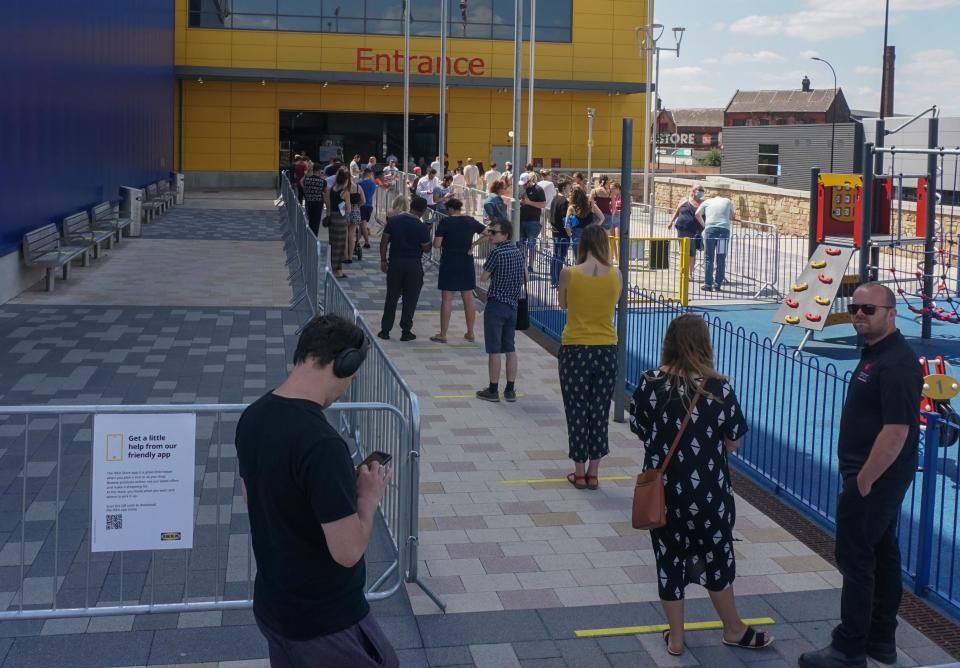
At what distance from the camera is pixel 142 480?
5473 millimetres

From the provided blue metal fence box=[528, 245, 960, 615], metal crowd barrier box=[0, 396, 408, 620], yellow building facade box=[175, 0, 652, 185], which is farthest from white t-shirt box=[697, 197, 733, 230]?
yellow building facade box=[175, 0, 652, 185]

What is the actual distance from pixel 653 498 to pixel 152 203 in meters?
28.1

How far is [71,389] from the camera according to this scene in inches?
428

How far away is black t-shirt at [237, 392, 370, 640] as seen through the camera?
3318mm

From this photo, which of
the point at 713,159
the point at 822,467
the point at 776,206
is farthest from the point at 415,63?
the point at 713,159

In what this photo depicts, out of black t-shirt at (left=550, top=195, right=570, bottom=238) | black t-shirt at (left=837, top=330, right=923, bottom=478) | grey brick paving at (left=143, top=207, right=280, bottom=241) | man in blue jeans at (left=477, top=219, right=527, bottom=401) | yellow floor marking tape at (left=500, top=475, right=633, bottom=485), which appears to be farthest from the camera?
grey brick paving at (left=143, top=207, right=280, bottom=241)

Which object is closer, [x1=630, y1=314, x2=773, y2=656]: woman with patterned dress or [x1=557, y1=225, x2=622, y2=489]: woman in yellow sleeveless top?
[x1=630, y1=314, x2=773, y2=656]: woman with patterned dress

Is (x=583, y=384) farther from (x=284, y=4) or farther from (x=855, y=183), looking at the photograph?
(x=284, y=4)

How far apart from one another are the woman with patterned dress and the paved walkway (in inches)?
16.2

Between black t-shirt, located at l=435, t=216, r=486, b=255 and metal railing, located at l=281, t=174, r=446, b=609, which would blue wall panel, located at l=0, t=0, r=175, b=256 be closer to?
black t-shirt, located at l=435, t=216, r=486, b=255

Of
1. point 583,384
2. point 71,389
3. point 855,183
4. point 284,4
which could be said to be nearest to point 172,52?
point 284,4

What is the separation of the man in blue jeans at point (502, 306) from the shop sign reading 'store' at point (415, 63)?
37579 mm

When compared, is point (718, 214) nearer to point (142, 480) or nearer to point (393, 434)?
point (393, 434)

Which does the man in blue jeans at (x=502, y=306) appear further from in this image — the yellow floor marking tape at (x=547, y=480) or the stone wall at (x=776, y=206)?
the stone wall at (x=776, y=206)
